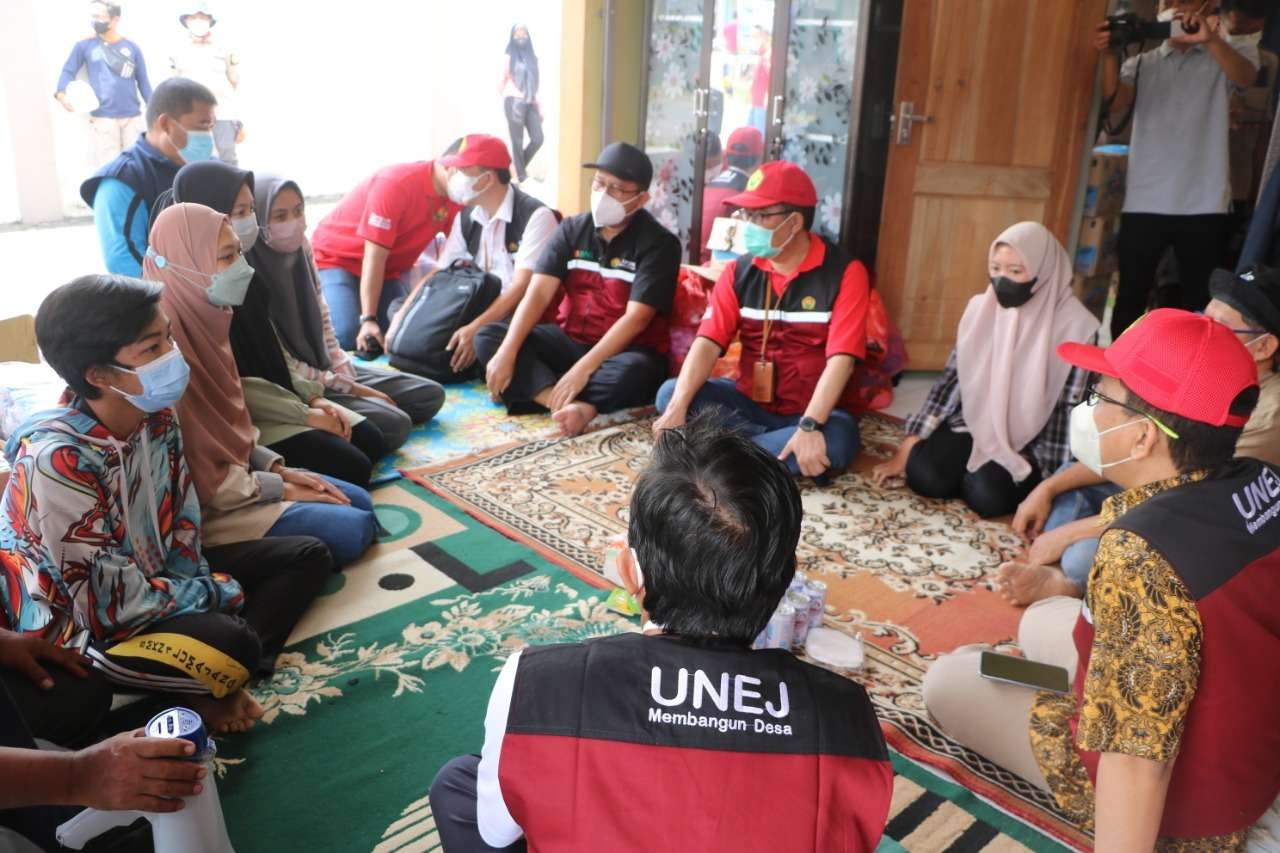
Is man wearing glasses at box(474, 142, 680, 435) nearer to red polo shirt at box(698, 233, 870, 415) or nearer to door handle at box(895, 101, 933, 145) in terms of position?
red polo shirt at box(698, 233, 870, 415)

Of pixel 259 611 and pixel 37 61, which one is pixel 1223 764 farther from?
pixel 37 61

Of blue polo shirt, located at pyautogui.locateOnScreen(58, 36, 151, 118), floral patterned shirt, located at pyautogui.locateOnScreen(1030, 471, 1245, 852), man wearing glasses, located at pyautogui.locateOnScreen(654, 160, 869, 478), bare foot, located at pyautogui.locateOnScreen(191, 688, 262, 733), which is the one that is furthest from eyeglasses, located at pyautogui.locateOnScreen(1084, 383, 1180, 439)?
blue polo shirt, located at pyautogui.locateOnScreen(58, 36, 151, 118)

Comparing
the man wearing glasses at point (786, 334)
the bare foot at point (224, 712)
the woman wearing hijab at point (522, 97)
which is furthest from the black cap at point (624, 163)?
the woman wearing hijab at point (522, 97)

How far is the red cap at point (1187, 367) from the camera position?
4.48ft

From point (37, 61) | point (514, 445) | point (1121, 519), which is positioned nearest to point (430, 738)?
point (1121, 519)

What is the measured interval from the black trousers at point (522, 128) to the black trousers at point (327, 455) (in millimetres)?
5823

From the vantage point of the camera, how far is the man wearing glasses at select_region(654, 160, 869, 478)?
3.20 m

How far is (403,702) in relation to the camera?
2.08 meters

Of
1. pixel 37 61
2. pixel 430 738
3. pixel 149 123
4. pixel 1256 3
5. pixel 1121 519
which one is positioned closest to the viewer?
pixel 1121 519

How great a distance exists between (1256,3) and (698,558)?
16.4ft

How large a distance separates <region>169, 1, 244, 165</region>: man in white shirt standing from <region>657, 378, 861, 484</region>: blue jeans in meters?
5.59

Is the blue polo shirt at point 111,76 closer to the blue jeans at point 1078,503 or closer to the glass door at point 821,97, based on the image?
the glass door at point 821,97

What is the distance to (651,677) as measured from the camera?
0.99 m

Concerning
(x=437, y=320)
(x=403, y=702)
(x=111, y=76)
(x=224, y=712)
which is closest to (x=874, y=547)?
(x=403, y=702)
